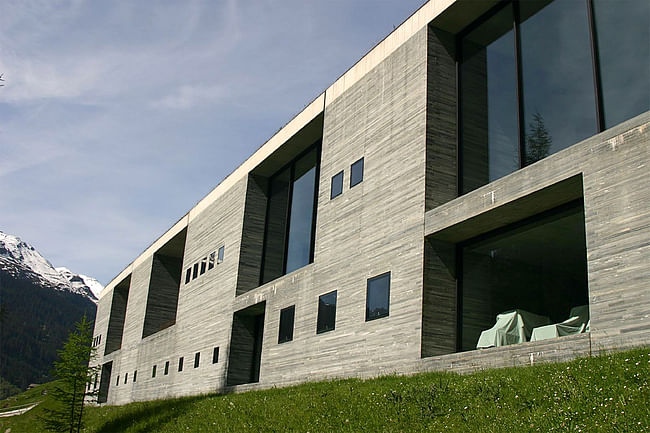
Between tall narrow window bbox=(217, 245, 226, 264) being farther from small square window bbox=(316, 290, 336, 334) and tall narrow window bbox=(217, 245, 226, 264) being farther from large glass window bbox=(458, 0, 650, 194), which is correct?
large glass window bbox=(458, 0, 650, 194)

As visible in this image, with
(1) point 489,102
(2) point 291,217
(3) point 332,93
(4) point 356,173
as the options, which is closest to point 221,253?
(2) point 291,217

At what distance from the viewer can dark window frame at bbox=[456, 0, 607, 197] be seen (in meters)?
13.4

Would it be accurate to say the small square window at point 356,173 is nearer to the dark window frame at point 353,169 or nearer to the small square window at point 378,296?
the dark window frame at point 353,169

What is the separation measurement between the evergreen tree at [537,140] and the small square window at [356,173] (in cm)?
550

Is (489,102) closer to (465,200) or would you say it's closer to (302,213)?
(465,200)

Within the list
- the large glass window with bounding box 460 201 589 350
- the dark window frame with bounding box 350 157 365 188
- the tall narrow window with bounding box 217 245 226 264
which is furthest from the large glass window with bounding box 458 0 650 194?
the tall narrow window with bounding box 217 245 226 264

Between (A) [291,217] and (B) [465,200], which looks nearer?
(B) [465,200]

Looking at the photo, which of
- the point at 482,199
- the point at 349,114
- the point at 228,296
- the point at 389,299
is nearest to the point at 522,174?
the point at 482,199

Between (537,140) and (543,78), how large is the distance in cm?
142

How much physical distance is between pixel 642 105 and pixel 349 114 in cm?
991

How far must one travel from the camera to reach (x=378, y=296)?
56.2 ft

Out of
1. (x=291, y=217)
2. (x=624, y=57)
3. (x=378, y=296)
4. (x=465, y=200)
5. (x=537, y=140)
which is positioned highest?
(x=291, y=217)

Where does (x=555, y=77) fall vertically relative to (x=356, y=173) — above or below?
above

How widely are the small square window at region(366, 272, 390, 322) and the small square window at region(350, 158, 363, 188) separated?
3349mm
